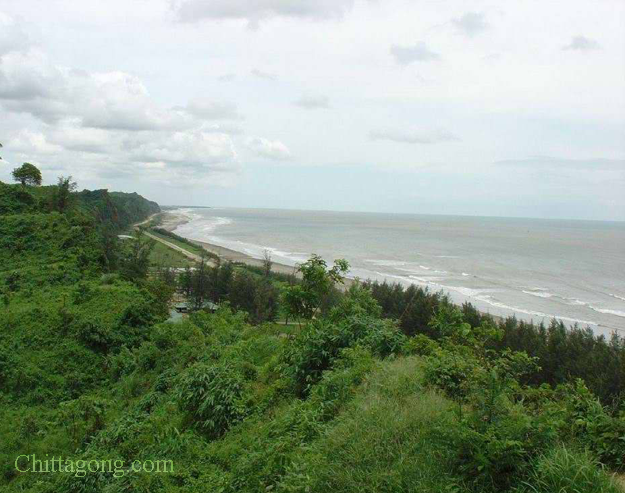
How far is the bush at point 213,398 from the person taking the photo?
297 inches

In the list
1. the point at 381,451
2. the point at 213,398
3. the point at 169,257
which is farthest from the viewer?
the point at 169,257

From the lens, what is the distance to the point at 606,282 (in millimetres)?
51531

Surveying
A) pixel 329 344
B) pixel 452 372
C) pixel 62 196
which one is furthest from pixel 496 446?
pixel 62 196

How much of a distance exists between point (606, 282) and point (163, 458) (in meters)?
57.3

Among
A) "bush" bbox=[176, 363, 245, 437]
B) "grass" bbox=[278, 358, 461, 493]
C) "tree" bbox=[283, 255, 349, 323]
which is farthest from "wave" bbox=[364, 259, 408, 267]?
"grass" bbox=[278, 358, 461, 493]

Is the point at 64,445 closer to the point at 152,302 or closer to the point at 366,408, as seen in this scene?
the point at 366,408

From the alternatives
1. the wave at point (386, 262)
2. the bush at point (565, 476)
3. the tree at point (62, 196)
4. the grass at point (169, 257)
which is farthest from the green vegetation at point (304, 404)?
the wave at point (386, 262)

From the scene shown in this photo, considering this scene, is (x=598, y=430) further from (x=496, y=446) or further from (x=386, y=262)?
(x=386, y=262)

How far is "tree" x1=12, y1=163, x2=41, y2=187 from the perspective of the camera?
3972cm

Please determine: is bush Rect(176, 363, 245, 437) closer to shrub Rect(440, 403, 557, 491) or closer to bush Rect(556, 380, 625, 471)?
shrub Rect(440, 403, 557, 491)

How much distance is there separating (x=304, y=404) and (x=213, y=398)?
7.03 ft

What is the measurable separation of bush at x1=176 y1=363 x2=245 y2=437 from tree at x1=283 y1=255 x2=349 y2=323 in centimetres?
183

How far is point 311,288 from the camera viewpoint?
951cm

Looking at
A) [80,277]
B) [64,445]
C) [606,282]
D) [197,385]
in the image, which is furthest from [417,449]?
[606,282]
